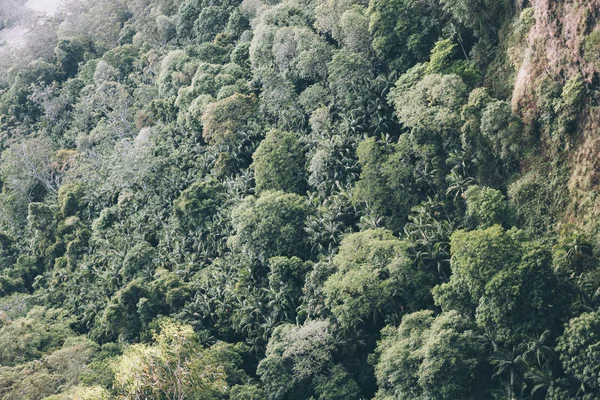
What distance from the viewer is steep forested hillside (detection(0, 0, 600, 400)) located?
141 ft

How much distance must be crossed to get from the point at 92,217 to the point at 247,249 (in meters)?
21.9

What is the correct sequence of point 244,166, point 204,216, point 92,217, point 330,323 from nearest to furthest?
1. point 330,323
2. point 204,216
3. point 244,166
4. point 92,217

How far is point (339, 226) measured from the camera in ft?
175

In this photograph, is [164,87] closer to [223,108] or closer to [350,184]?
[223,108]

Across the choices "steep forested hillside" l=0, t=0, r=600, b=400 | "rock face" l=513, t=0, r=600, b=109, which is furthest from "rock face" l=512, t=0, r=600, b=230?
"steep forested hillside" l=0, t=0, r=600, b=400

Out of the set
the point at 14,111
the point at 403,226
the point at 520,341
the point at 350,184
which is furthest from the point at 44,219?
the point at 520,341

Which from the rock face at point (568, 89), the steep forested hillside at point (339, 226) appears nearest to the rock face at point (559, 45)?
the rock face at point (568, 89)

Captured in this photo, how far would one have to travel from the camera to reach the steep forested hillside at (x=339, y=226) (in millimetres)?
42844

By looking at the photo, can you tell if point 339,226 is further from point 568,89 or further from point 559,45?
point 559,45

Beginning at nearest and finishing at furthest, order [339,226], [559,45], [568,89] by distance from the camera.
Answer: [568,89], [559,45], [339,226]

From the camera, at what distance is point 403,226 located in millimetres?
51594

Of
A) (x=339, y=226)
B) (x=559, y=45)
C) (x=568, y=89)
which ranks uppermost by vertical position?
(x=559, y=45)

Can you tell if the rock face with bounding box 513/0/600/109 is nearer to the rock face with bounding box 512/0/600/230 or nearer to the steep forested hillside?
the rock face with bounding box 512/0/600/230

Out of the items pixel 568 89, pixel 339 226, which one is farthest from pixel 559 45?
pixel 339 226
